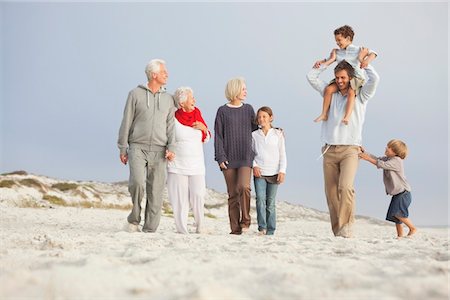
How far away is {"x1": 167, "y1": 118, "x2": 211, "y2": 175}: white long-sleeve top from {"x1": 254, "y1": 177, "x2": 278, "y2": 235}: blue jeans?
825 mm

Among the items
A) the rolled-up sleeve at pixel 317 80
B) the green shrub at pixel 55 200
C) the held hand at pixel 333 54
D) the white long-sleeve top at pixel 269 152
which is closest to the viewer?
the held hand at pixel 333 54

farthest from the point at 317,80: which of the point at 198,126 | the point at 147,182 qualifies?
the point at 147,182

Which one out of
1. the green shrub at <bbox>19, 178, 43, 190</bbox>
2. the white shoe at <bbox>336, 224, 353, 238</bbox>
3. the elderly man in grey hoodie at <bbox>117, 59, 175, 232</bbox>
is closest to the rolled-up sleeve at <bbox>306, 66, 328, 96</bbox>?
the white shoe at <bbox>336, 224, 353, 238</bbox>

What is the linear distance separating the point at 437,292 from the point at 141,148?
4.80 metres

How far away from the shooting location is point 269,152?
7.07m

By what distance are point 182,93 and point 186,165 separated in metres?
0.97

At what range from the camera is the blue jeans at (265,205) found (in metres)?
6.95

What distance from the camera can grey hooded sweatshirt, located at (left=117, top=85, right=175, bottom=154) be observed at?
6762mm

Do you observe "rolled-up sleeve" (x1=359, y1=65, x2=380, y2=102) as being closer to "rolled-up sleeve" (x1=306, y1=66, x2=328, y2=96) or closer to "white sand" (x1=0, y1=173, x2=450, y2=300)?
"rolled-up sleeve" (x1=306, y1=66, x2=328, y2=96)

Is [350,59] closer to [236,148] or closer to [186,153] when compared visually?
[236,148]

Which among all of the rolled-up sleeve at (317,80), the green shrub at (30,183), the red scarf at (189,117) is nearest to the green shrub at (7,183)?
the green shrub at (30,183)

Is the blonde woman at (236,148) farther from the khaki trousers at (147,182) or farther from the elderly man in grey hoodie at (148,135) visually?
the khaki trousers at (147,182)

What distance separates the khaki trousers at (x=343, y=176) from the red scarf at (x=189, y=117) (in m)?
1.76

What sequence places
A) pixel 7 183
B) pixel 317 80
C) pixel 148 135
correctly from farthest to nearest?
pixel 7 183 → pixel 148 135 → pixel 317 80
